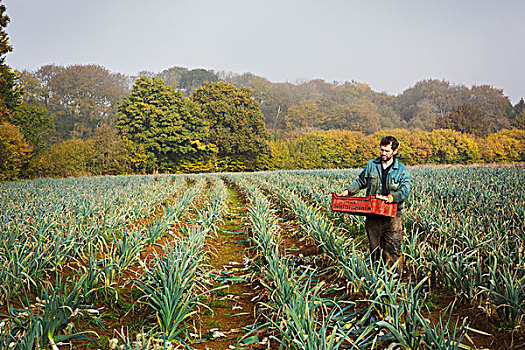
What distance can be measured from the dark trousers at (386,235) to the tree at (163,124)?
3079 cm

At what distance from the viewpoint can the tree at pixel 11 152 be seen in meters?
18.2

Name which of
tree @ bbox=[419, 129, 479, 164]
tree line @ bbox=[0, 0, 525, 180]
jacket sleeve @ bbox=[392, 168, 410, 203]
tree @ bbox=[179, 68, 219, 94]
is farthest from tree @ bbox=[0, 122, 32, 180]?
tree @ bbox=[419, 129, 479, 164]

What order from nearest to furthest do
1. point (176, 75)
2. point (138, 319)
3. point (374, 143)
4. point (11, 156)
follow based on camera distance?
point (138, 319) → point (11, 156) → point (374, 143) → point (176, 75)

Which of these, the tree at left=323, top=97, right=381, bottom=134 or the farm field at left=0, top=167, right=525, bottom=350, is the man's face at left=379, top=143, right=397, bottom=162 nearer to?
the farm field at left=0, top=167, right=525, bottom=350

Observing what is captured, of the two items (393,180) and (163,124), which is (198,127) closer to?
(163,124)

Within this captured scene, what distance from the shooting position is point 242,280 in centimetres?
379

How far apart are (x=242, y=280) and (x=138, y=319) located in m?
1.26

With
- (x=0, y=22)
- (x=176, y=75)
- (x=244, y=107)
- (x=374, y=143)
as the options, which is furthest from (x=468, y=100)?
(x=0, y=22)

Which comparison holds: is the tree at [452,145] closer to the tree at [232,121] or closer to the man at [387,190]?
the tree at [232,121]

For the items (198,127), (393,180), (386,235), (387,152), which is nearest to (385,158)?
(387,152)

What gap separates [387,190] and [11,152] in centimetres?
2178

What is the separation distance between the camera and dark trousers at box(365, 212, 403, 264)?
3.42 m

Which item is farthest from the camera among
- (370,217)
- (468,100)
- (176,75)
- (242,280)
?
(468,100)

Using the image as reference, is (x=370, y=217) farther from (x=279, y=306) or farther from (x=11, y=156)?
(x=11, y=156)
